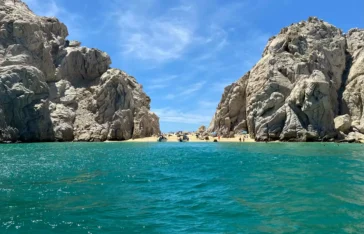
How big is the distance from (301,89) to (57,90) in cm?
7602

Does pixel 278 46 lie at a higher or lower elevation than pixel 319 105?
higher

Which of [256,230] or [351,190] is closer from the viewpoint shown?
[256,230]

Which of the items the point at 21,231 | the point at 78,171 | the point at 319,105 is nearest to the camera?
the point at 21,231

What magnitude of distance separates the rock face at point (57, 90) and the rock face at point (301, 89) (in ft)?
108

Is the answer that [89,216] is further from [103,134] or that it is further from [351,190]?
[103,134]

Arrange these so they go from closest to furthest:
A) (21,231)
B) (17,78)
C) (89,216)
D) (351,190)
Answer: (21,231) < (89,216) < (351,190) < (17,78)

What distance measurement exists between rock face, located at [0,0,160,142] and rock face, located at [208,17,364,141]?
32918 mm

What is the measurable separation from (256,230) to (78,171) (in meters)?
20.5

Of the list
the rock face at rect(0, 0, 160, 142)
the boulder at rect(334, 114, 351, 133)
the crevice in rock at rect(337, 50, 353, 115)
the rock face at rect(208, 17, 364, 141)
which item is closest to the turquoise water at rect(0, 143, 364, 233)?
the rock face at rect(208, 17, 364, 141)

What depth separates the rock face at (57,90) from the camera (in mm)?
88438

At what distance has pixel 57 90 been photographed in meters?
110

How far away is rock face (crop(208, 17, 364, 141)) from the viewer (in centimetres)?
8200

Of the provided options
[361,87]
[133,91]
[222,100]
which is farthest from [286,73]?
[133,91]

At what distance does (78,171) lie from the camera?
28.9 meters
